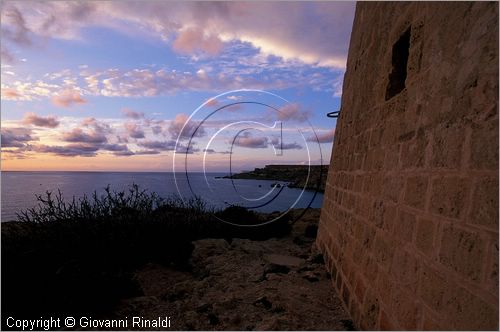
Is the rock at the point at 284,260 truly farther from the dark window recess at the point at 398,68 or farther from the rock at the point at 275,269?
the dark window recess at the point at 398,68

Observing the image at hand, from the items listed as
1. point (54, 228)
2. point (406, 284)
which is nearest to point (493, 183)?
point (406, 284)

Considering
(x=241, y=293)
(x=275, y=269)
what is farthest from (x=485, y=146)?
(x=275, y=269)

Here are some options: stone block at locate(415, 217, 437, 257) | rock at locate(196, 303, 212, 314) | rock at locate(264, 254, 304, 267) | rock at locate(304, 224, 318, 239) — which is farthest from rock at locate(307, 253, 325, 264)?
stone block at locate(415, 217, 437, 257)

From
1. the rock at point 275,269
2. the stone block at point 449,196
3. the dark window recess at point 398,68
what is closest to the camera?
the stone block at point 449,196

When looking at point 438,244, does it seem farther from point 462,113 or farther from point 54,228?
point 54,228

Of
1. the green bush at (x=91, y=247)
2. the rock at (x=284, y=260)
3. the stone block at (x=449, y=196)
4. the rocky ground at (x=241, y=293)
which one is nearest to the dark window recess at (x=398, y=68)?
the stone block at (x=449, y=196)

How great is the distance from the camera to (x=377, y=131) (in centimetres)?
336

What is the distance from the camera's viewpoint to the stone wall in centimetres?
157

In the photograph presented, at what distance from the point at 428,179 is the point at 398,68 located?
4.72 ft

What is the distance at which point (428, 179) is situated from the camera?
2.10 metres

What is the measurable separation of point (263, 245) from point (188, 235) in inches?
56.8

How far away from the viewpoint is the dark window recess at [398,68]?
10.2 feet

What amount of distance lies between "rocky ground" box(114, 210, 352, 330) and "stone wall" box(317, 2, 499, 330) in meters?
0.40

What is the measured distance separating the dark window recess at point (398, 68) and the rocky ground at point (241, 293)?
6.85ft
